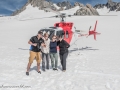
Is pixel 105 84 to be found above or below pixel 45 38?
below

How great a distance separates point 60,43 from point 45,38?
0.74 m

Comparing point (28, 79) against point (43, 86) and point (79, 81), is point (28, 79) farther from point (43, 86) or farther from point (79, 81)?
point (79, 81)

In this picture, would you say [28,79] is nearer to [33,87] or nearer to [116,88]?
[33,87]

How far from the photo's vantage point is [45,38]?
28.0 feet

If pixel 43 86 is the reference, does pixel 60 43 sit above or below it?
above

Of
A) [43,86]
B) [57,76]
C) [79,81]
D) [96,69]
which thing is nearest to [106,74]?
[96,69]

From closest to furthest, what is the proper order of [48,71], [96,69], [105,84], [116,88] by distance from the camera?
[116,88] → [105,84] → [48,71] → [96,69]

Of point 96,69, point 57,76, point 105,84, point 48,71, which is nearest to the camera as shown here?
point 105,84

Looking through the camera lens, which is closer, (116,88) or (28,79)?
(116,88)

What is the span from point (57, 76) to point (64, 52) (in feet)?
4.28

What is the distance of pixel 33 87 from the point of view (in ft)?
20.2

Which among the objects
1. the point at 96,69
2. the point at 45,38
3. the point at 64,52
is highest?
the point at 45,38

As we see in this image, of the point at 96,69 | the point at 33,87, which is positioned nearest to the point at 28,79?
the point at 33,87

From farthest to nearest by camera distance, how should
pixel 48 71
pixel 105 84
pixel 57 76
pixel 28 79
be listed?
1. pixel 48 71
2. pixel 57 76
3. pixel 28 79
4. pixel 105 84
